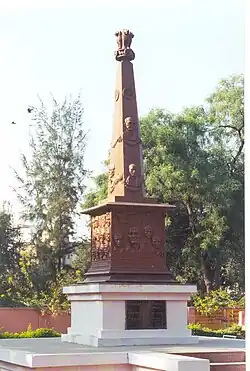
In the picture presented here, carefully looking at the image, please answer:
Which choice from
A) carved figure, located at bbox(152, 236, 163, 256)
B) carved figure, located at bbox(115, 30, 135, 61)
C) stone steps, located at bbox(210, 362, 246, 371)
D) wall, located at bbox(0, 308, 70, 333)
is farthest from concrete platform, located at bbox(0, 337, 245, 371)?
wall, located at bbox(0, 308, 70, 333)

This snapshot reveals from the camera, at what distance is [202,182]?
56.9ft

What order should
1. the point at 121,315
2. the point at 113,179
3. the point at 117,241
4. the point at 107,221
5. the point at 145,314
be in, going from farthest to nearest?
1. the point at 113,179
2. the point at 107,221
3. the point at 117,241
4. the point at 145,314
5. the point at 121,315

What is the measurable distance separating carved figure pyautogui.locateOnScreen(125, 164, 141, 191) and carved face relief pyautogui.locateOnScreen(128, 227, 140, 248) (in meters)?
0.61

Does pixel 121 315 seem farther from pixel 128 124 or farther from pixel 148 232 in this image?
pixel 128 124

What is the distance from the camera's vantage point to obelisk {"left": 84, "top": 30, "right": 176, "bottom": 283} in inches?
358

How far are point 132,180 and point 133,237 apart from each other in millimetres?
837

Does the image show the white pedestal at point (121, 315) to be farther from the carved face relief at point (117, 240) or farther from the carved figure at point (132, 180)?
the carved figure at point (132, 180)

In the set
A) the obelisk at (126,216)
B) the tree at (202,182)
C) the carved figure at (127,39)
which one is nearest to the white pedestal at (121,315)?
the obelisk at (126,216)

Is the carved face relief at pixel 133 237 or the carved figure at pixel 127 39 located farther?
the carved figure at pixel 127 39

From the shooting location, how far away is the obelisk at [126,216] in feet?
29.8

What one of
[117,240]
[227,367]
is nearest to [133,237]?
[117,240]

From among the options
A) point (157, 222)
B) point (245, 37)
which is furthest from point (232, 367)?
point (245, 37)

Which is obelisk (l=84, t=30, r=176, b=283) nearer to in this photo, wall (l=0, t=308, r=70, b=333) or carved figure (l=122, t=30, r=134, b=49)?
carved figure (l=122, t=30, r=134, b=49)

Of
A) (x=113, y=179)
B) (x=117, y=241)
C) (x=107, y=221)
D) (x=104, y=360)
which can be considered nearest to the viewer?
(x=104, y=360)
